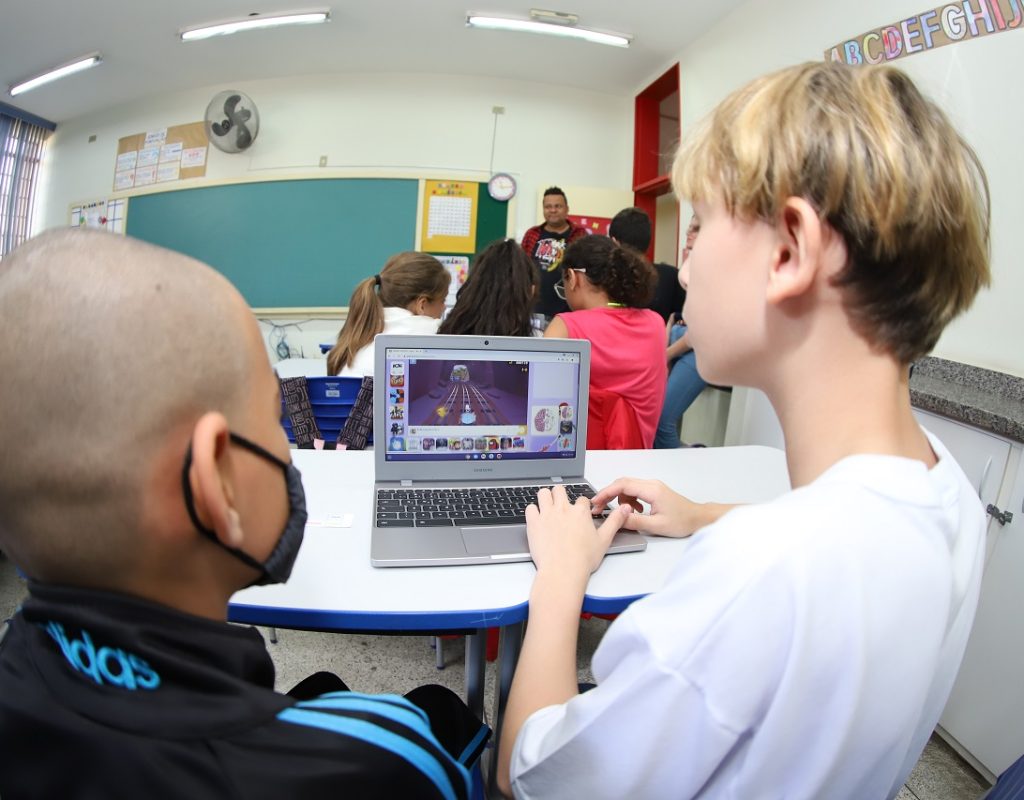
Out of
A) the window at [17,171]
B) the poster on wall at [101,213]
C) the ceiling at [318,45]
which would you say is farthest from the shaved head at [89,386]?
the window at [17,171]

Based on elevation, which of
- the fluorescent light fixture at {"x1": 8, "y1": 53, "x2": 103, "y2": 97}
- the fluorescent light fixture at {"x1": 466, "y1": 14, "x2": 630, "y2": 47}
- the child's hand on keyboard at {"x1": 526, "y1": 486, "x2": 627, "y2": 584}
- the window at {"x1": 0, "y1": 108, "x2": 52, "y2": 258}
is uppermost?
the fluorescent light fixture at {"x1": 466, "y1": 14, "x2": 630, "y2": 47}

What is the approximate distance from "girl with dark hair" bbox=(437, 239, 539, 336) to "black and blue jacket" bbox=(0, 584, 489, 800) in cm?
142

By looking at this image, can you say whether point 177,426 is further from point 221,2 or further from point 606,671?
point 221,2

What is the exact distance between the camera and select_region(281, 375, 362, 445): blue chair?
1840 mm

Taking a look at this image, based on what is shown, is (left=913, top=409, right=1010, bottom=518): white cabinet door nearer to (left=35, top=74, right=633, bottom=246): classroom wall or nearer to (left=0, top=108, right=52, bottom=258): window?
(left=35, top=74, right=633, bottom=246): classroom wall

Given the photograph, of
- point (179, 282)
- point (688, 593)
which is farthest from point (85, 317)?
point (688, 593)

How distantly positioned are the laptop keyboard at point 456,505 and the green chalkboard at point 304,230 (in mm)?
3782

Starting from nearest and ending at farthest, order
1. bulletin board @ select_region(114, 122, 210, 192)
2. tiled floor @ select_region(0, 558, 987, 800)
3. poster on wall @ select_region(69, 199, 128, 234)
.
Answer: tiled floor @ select_region(0, 558, 987, 800), bulletin board @ select_region(114, 122, 210, 192), poster on wall @ select_region(69, 199, 128, 234)

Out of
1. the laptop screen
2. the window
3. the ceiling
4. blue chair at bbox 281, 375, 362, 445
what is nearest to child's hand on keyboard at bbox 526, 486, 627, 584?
the laptop screen

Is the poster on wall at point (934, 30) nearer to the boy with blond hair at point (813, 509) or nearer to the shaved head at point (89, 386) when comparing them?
the boy with blond hair at point (813, 509)

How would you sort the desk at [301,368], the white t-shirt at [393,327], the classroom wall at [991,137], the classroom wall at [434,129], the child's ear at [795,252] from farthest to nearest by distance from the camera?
the classroom wall at [434,129] → the desk at [301,368] → the white t-shirt at [393,327] → the classroom wall at [991,137] → the child's ear at [795,252]

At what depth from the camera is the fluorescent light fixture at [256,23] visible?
3.54m

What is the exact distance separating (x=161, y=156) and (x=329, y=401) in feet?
14.4

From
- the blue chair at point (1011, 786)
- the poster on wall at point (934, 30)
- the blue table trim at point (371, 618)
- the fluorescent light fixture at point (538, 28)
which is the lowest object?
the blue chair at point (1011, 786)
